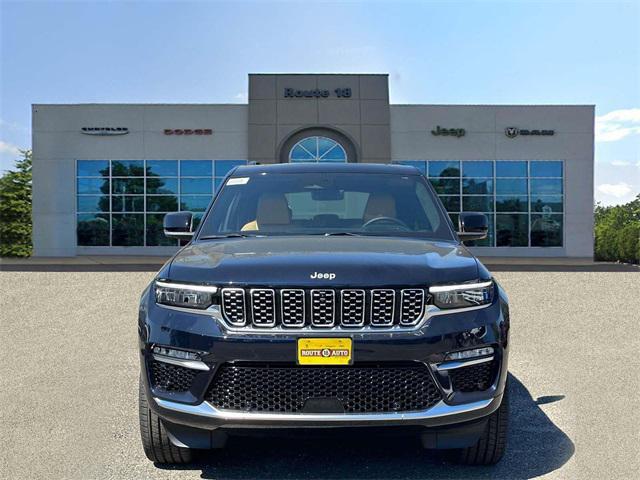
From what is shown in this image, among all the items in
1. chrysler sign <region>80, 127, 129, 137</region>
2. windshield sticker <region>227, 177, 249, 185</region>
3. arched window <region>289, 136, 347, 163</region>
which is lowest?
windshield sticker <region>227, 177, 249, 185</region>

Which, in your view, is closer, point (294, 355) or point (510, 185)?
point (294, 355)

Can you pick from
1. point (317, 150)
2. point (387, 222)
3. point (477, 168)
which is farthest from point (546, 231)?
point (387, 222)

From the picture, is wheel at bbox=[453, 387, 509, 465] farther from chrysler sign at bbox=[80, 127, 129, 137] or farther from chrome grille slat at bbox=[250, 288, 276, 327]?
chrysler sign at bbox=[80, 127, 129, 137]

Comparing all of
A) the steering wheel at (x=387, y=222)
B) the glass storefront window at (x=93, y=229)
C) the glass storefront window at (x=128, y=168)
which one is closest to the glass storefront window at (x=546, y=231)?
the glass storefront window at (x=128, y=168)

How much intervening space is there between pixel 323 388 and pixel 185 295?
89 cm

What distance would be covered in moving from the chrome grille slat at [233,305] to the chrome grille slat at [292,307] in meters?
0.20

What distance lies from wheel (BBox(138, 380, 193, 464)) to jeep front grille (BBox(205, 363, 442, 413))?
53cm

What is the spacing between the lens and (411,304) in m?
3.56

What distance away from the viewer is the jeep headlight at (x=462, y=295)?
11.8ft

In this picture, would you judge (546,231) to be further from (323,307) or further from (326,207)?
(323,307)

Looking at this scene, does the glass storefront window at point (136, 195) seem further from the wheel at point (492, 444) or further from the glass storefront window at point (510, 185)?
the wheel at point (492, 444)

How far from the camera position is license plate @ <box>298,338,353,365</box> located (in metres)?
3.45

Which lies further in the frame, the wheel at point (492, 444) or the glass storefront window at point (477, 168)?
the glass storefront window at point (477, 168)

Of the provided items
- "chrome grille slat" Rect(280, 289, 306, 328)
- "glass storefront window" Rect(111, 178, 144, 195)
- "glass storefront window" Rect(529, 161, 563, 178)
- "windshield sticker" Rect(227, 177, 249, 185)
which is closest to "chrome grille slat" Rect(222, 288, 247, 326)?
"chrome grille slat" Rect(280, 289, 306, 328)
